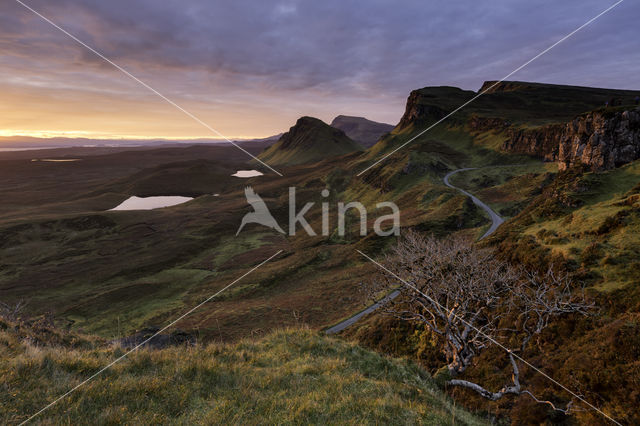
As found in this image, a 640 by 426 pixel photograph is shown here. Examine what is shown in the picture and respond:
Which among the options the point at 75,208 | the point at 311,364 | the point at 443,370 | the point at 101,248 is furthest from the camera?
the point at 75,208

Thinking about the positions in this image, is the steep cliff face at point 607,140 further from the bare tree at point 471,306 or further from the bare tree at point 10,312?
the bare tree at point 10,312

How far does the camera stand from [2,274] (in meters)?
60.4

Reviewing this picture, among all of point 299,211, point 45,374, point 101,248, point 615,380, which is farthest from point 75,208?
point 615,380

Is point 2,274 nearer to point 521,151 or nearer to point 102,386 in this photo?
point 102,386

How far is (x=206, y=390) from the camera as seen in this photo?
731 centimetres

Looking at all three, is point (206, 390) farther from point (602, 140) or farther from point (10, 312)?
point (602, 140)

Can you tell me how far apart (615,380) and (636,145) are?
5952 centimetres

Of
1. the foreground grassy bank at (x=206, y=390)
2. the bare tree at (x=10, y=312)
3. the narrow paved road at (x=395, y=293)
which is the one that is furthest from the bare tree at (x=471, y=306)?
the bare tree at (x=10, y=312)

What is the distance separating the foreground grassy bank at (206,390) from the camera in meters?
5.87

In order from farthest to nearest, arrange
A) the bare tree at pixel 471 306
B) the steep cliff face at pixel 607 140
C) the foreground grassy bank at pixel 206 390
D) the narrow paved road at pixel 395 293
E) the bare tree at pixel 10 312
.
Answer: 1. the steep cliff face at pixel 607 140
2. the narrow paved road at pixel 395 293
3. the bare tree at pixel 10 312
4. the bare tree at pixel 471 306
5. the foreground grassy bank at pixel 206 390

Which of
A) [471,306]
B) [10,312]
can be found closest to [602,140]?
[471,306]

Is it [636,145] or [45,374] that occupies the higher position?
[636,145]

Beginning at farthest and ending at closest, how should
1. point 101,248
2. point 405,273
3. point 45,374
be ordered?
point 101,248
point 405,273
point 45,374

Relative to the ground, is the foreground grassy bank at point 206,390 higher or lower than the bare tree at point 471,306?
higher
